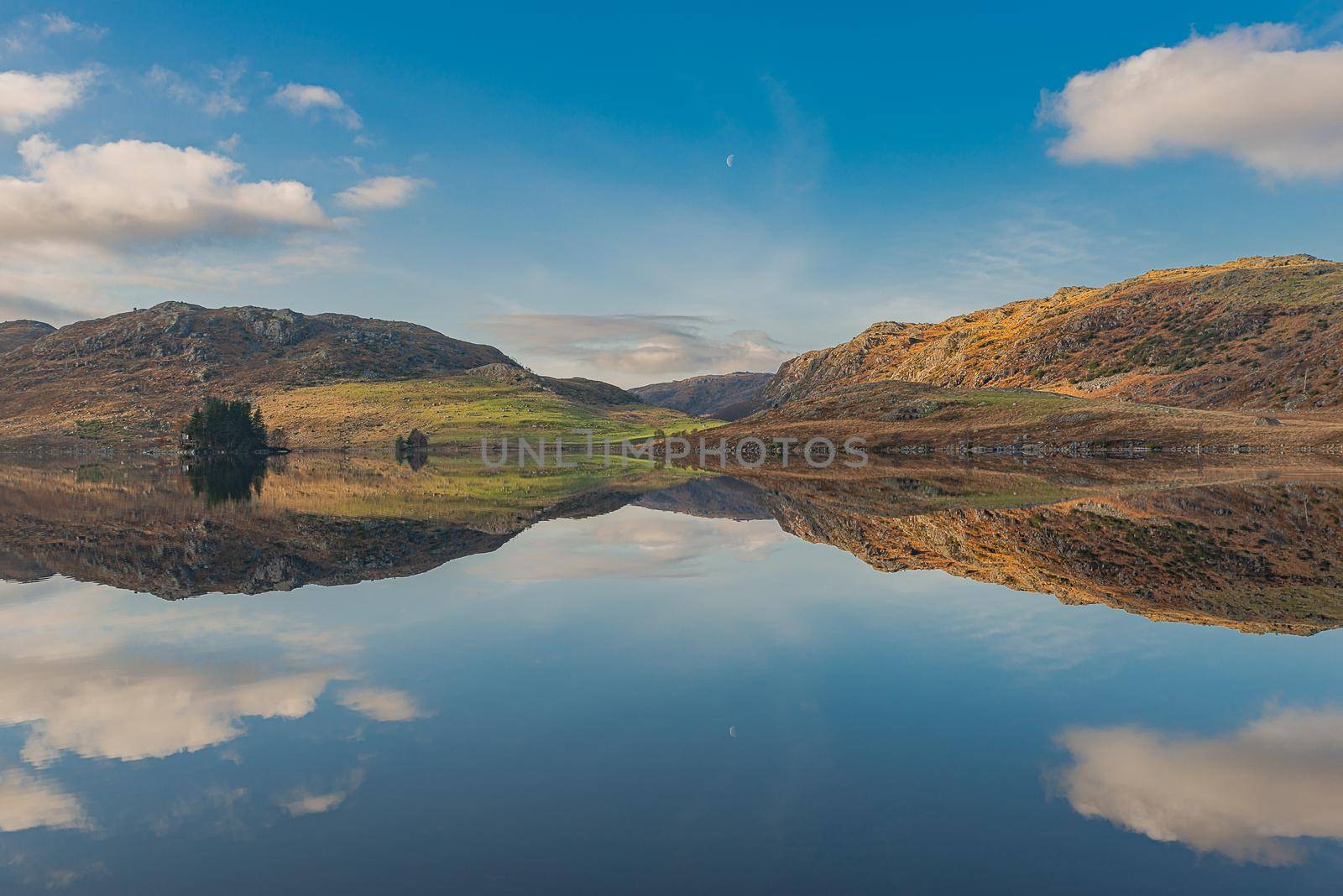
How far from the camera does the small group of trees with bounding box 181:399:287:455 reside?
178 meters

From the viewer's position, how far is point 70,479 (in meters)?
86.7

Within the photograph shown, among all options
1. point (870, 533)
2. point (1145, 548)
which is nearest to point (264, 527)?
point (870, 533)

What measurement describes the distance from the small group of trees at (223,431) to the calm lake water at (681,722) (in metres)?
171

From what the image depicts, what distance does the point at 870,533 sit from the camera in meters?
35.6

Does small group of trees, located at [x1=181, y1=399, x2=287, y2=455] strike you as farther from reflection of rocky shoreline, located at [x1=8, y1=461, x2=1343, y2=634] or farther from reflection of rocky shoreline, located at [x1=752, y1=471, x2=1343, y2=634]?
reflection of rocky shoreline, located at [x1=752, y1=471, x2=1343, y2=634]

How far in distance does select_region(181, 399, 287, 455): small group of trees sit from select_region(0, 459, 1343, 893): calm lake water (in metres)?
171

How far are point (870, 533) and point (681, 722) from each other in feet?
82.5

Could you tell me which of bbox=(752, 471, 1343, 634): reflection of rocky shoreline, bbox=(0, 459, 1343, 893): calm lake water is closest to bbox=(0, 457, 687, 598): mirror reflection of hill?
bbox=(0, 459, 1343, 893): calm lake water

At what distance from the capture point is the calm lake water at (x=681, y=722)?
28.1 feet

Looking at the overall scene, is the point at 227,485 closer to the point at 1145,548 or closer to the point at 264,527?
the point at 264,527

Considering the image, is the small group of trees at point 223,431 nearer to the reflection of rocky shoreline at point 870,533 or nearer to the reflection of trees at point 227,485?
the reflection of trees at point 227,485

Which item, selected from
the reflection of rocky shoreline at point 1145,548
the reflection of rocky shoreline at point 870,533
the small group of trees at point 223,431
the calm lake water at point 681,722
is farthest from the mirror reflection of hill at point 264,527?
the small group of trees at point 223,431

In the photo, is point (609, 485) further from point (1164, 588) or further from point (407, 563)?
point (1164, 588)

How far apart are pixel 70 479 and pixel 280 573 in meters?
82.0
